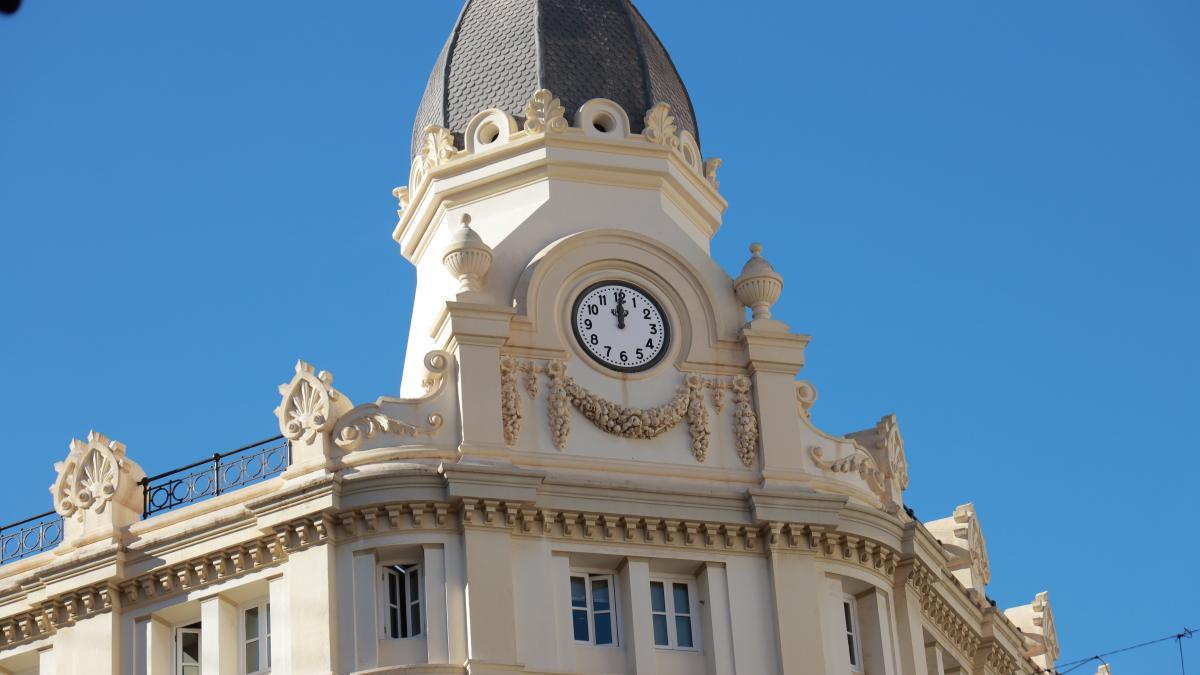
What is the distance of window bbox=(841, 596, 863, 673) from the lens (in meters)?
32.3

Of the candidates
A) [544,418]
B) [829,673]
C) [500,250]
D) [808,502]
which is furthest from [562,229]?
[829,673]

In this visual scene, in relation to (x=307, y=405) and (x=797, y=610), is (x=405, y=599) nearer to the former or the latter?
(x=307, y=405)

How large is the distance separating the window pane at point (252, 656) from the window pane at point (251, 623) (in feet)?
0.42

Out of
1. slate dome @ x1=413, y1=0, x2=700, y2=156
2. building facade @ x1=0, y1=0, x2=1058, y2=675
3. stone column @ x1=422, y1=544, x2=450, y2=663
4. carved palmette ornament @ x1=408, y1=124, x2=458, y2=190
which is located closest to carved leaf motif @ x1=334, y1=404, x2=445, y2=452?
building facade @ x1=0, y1=0, x2=1058, y2=675

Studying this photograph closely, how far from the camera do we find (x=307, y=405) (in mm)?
30984

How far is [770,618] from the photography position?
3106 centimetres

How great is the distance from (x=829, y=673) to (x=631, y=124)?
1183cm

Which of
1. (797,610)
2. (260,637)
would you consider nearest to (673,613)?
(797,610)

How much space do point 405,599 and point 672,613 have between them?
4761 mm

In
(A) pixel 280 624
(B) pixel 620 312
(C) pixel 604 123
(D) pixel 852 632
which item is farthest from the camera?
(C) pixel 604 123

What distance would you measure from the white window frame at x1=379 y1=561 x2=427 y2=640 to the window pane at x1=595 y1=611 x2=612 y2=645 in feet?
10.5

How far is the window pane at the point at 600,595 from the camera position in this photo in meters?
30.9

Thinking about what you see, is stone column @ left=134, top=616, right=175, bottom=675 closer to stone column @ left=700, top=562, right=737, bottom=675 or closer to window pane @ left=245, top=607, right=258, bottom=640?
window pane @ left=245, top=607, right=258, bottom=640

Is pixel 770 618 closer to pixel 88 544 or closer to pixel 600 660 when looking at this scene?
pixel 600 660
